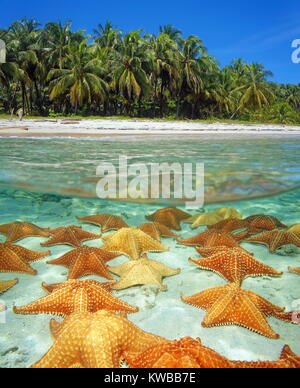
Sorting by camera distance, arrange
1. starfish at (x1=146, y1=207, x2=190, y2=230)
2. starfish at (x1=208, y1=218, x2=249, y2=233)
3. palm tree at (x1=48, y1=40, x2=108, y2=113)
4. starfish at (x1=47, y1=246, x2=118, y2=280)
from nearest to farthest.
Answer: starfish at (x1=47, y1=246, x2=118, y2=280), starfish at (x1=208, y1=218, x2=249, y2=233), starfish at (x1=146, y1=207, x2=190, y2=230), palm tree at (x1=48, y1=40, x2=108, y2=113)

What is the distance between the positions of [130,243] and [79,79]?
39597mm

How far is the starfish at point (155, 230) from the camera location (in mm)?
4586

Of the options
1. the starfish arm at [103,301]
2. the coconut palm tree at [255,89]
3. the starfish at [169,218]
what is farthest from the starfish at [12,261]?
the coconut palm tree at [255,89]

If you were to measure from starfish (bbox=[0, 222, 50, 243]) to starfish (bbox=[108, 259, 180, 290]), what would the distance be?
184 centimetres

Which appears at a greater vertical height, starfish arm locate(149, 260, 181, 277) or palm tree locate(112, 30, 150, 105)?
palm tree locate(112, 30, 150, 105)

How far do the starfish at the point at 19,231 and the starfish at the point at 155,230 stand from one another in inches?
58.4

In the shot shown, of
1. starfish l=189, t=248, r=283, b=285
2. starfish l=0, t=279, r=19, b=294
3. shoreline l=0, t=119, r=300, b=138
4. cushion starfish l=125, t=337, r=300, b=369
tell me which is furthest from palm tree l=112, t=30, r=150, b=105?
cushion starfish l=125, t=337, r=300, b=369

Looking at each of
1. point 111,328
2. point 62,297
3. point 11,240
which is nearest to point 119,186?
point 11,240

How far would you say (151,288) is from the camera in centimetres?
328

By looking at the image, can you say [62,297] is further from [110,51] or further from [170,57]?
[110,51]

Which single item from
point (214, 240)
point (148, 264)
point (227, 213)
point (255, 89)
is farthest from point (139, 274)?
point (255, 89)

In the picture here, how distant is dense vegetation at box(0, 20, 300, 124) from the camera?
4106cm

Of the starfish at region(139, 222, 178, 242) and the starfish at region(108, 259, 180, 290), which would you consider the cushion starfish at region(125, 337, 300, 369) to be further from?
the starfish at region(139, 222, 178, 242)

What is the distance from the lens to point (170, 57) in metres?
44.9
